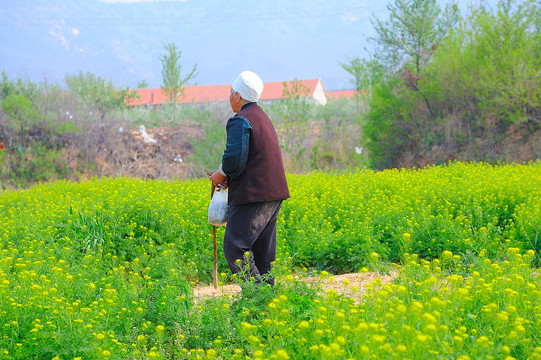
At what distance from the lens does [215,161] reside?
17.1 meters

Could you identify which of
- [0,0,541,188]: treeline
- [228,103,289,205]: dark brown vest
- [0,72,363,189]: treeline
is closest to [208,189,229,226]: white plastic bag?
[228,103,289,205]: dark brown vest

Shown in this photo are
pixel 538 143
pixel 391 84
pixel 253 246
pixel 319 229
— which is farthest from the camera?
pixel 391 84

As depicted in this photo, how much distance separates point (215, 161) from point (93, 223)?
1106cm

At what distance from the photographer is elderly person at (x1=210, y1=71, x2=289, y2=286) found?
4188 millimetres

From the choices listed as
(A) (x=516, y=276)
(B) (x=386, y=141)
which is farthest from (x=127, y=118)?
(A) (x=516, y=276)

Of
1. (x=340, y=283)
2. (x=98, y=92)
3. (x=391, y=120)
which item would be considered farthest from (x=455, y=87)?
(x=98, y=92)

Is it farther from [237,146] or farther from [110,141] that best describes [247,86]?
[110,141]

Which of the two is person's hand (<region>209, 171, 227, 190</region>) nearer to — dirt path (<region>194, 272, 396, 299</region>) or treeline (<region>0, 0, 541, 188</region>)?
dirt path (<region>194, 272, 396, 299</region>)

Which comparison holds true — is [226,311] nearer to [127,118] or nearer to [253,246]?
[253,246]

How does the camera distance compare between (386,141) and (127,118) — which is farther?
(127,118)

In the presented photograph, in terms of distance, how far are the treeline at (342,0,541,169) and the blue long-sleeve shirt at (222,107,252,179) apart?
11.4 m

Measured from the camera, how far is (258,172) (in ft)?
14.0

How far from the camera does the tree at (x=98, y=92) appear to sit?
2160cm

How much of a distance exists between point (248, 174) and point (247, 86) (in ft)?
2.35
